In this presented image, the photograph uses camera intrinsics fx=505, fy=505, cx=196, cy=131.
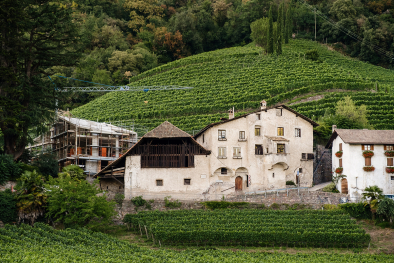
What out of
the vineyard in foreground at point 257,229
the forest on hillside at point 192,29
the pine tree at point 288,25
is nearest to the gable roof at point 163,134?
the vineyard in foreground at point 257,229

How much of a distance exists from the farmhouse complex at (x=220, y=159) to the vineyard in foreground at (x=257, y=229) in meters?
6.40

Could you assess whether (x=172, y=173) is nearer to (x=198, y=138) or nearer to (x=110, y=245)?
(x=198, y=138)

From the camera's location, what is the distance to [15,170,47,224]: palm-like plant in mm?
42438

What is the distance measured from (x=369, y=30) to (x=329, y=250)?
93038mm

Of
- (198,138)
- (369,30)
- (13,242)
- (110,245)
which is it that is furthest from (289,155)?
(369,30)

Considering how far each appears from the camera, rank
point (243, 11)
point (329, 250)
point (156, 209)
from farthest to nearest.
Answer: point (243, 11)
point (156, 209)
point (329, 250)

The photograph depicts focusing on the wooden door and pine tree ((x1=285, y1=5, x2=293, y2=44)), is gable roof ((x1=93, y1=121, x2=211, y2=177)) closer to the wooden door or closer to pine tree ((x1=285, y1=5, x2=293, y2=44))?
the wooden door

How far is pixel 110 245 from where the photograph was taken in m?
38.9

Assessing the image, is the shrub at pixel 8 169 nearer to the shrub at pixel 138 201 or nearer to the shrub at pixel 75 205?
the shrub at pixel 75 205

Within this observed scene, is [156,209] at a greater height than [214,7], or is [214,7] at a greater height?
[214,7]

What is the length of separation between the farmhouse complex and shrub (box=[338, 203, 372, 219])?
8648mm

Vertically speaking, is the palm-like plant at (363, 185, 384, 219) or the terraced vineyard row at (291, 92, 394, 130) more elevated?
the terraced vineyard row at (291, 92, 394, 130)

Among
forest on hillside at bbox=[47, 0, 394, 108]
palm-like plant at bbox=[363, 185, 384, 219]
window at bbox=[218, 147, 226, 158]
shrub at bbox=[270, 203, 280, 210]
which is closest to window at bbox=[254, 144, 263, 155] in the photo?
window at bbox=[218, 147, 226, 158]

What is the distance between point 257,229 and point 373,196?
37.8 ft
